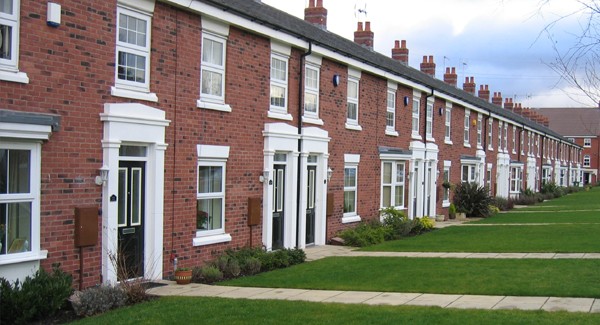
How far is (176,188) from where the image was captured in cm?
1218

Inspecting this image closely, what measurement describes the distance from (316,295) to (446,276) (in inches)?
113

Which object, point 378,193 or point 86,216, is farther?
point 378,193

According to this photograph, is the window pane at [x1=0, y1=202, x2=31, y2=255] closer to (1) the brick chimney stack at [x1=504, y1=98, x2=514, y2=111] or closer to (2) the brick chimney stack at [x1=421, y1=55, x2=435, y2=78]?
(2) the brick chimney stack at [x1=421, y1=55, x2=435, y2=78]

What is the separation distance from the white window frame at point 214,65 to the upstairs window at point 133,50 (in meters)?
1.55

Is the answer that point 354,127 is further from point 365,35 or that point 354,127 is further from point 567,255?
point 365,35

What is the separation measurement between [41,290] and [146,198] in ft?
10.2

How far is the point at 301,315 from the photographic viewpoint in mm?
8539

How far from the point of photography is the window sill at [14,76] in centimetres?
887

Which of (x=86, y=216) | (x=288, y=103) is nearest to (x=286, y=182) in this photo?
(x=288, y=103)

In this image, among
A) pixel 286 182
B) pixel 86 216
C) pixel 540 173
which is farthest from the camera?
pixel 540 173

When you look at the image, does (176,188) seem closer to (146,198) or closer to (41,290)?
(146,198)

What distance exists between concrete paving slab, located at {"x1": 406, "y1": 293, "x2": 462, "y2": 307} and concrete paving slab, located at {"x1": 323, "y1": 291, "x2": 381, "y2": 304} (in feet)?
2.55

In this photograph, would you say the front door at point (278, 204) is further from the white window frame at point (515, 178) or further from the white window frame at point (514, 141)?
the white window frame at point (514, 141)

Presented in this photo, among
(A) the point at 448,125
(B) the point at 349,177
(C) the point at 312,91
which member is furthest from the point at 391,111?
(A) the point at 448,125
